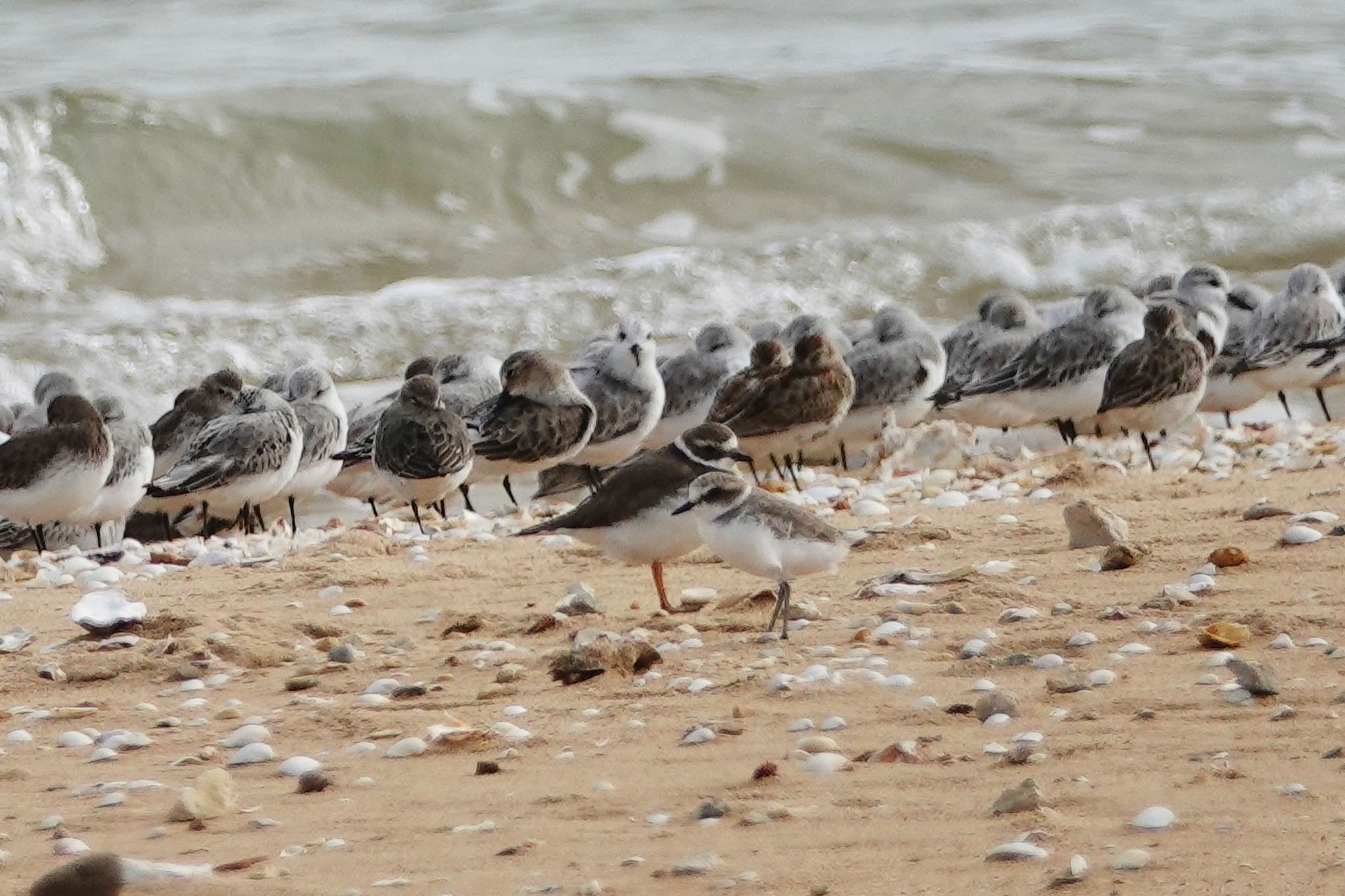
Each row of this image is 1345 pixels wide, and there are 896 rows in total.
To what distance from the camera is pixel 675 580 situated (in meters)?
7.33

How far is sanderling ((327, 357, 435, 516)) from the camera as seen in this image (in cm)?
1079

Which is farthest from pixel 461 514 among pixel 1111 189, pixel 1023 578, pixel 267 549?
pixel 1111 189

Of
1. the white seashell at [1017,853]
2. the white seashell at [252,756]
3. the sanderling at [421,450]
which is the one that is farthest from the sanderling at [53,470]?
the white seashell at [1017,853]

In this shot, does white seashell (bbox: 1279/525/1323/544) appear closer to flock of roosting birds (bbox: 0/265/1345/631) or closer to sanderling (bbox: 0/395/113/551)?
flock of roosting birds (bbox: 0/265/1345/631)

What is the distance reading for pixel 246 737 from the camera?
17.5ft

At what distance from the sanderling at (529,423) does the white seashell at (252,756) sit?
17.7 ft

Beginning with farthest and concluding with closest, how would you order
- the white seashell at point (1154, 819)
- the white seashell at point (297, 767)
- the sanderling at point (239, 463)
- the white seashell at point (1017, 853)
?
1. the sanderling at point (239, 463)
2. the white seashell at point (297, 767)
3. the white seashell at point (1154, 819)
4. the white seashell at point (1017, 853)

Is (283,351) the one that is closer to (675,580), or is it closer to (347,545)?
(347,545)

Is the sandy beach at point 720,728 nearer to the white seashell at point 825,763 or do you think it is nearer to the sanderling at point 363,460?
the white seashell at point 825,763

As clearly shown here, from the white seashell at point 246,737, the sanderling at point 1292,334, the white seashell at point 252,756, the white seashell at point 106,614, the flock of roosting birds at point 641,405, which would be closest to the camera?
the white seashell at point 252,756

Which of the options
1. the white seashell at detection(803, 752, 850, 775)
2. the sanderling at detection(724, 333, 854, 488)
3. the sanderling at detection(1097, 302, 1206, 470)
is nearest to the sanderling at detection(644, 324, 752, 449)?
the sanderling at detection(724, 333, 854, 488)

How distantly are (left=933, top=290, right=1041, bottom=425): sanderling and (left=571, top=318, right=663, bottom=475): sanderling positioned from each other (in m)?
1.75

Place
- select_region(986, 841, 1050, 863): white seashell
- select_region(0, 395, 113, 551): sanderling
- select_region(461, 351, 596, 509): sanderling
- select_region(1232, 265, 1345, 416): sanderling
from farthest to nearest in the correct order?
select_region(1232, 265, 1345, 416): sanderling → select_region(461, 351, 596, 509): sanderling → select_region(0, 395, 113, 551): sanderling → select_region(986, 841, 1050, 863): white seashell

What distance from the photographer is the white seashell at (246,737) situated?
5.32m
